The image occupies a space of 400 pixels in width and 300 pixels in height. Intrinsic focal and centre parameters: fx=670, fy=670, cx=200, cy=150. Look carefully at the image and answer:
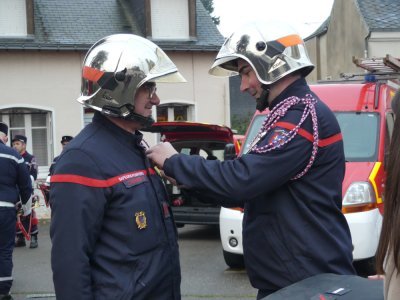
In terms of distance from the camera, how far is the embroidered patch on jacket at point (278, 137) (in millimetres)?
2998

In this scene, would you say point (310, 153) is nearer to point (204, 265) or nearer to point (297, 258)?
point (297, 258)

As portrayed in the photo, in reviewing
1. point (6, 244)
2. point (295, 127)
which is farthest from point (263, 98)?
point (6, 244)

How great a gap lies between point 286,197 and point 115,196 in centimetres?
77

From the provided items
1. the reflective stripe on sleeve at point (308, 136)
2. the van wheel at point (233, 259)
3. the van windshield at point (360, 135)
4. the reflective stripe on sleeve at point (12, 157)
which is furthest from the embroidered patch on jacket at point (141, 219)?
the van wheel at point (233, 259)

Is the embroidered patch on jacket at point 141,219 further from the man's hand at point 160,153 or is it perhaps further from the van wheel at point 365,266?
the van wheel at point 365,266

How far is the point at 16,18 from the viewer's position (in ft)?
57.0

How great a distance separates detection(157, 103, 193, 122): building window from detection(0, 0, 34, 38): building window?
400 centimetres

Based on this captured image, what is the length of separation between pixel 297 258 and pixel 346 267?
281mm

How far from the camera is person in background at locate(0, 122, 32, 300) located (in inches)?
303

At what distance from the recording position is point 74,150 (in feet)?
9.74

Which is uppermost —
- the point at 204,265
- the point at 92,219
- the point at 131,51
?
the point at 131,51

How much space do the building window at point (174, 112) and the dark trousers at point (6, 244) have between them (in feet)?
34.6

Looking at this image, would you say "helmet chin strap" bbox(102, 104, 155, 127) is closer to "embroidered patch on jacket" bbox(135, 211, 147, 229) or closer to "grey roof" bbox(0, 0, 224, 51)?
"embroidered patch on jacket" bbox(135, 211, 147, 229)

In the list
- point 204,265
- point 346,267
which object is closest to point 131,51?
point 346,267
